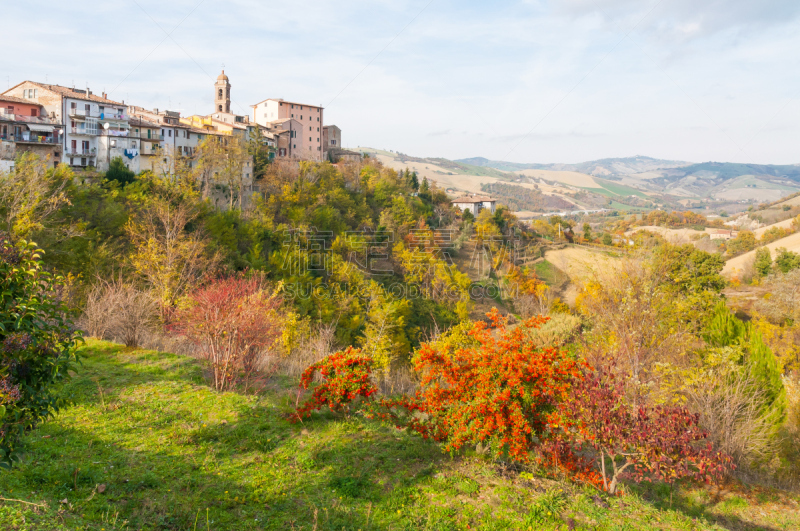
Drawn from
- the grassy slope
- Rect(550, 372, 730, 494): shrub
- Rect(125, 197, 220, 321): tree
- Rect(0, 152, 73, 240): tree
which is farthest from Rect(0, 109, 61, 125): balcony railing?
Rect(550, 372, 730, 494): shrub

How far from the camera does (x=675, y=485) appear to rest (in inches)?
419

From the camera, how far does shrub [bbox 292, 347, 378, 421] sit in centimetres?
971

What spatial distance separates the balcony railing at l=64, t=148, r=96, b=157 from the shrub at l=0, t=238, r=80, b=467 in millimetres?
41727

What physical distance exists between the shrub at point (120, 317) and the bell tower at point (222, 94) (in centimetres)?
5883

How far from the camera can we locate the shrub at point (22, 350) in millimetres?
4516

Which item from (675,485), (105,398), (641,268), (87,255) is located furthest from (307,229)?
(675,485)

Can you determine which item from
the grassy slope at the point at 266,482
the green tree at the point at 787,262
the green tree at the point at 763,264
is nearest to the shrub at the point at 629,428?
the grassy slope at the point at 266,482

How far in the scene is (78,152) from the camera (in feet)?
130

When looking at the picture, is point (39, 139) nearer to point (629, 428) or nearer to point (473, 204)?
point (629, 428)

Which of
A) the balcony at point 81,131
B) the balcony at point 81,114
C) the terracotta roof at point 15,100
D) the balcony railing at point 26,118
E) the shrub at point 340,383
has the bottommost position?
the shrub at point 340,383

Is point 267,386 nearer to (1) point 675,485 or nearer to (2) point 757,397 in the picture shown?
(1) point 675,485

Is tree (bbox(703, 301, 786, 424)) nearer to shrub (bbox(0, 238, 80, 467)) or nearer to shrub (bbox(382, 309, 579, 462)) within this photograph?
shrub (bbox(382, 309, 579, 462))

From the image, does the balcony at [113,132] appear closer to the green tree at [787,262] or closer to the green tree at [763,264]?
the green tree at [787,262]

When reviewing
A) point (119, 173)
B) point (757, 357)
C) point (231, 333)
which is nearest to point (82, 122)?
point (119, 173)
